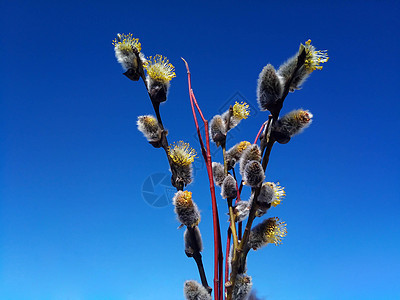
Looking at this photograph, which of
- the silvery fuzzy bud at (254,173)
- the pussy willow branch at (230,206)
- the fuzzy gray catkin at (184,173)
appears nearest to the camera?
the silvery fuzzy bud at (254,173)

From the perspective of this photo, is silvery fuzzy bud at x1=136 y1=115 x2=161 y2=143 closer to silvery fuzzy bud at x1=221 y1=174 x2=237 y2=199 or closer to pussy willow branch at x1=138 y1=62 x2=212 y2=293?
pussy willow branch at x1=138 y1=62 x2=212 y2=293

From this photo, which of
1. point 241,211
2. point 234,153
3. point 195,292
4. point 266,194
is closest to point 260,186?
point 266,194

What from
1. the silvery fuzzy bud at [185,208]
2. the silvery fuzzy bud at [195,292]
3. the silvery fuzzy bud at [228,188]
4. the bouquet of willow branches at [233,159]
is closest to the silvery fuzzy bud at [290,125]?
the bouquet of willow branches at [233,159]

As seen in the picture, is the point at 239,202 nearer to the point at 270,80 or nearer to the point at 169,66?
the point at 270,80

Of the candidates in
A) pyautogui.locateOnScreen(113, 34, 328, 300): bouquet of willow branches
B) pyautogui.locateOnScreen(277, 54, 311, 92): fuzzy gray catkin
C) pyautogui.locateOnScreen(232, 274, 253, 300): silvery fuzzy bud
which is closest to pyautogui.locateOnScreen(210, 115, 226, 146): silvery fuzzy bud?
pyautogui.locateOnScreen(113, 34, 328, 300): bouquet of willow branches

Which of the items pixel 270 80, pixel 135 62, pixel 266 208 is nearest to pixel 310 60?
pixel 270 80

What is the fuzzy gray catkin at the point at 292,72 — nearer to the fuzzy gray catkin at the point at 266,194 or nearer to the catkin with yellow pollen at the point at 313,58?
the catkin with yellow pollen at the point at 313,58

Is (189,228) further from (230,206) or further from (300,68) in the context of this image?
(300,68)
